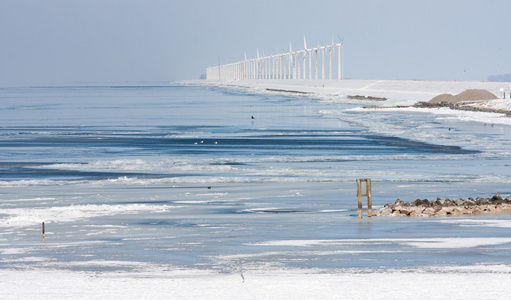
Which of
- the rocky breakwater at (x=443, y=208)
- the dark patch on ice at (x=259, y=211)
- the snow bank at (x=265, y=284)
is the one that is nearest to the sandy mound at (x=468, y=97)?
the rocky breakwater at (x=443, y=208)

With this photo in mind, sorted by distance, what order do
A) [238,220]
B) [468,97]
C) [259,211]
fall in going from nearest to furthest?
[238,220] < [259,211] < [468,97]

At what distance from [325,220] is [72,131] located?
38443 millimetres

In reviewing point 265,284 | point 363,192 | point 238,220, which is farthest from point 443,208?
point 265,284

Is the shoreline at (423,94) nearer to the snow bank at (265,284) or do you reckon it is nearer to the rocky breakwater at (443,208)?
the rocky breakwater at (443,208)

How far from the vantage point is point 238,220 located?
17.4 metres

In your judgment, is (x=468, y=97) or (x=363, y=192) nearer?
(x=363, y=192)

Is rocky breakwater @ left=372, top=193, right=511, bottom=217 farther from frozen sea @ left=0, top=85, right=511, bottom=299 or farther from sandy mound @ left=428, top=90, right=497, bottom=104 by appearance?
sandy mound @ left=428, top=90, right=497, bottom=104

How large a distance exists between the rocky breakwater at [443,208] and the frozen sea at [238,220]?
17.1 inches

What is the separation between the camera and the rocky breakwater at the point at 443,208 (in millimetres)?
17766

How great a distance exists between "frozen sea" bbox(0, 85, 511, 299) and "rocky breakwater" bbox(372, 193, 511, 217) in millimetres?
436

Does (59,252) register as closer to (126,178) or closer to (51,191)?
(51,191)

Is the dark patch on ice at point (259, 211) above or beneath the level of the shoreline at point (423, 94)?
beneath

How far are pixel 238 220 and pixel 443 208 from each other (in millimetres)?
4384

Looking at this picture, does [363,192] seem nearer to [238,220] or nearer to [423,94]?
[238,220]
